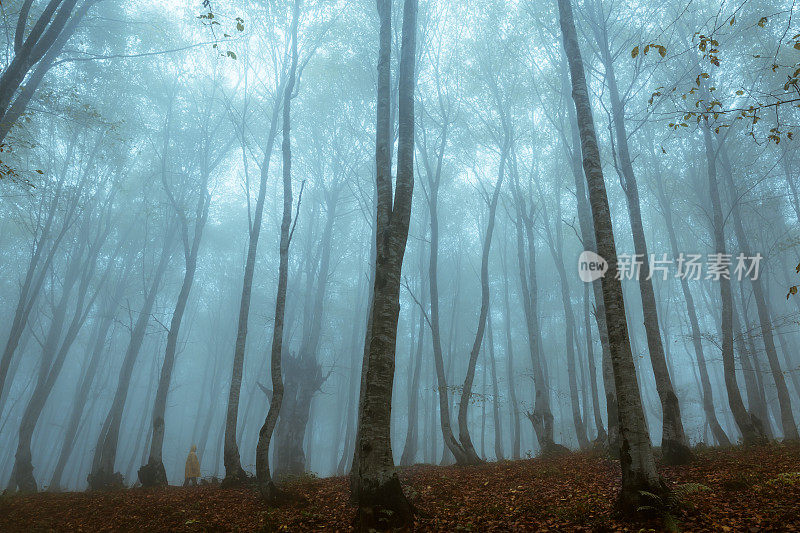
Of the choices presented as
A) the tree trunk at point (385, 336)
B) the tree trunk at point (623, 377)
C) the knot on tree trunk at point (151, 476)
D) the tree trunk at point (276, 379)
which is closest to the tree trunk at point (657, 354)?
the tree trunk at point (623, 377)

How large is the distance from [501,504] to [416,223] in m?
24.4

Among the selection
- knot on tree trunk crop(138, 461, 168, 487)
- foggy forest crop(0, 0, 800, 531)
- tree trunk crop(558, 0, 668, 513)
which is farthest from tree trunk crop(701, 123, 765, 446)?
knot on tree trunk crop(138, 461, 168, 487)

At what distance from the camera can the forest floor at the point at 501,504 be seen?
452cm

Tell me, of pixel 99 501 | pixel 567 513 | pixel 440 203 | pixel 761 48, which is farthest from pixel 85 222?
pixel 761 48

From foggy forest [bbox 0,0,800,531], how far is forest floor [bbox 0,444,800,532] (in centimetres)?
7

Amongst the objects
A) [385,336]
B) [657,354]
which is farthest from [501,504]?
[657,354]

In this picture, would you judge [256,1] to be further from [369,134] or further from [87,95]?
[87,95]

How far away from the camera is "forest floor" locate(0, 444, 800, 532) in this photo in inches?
178

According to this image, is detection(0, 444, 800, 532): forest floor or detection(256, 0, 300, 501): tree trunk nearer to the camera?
detection(0, 444, 800, 532): forest floor

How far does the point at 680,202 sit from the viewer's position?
23547 mm

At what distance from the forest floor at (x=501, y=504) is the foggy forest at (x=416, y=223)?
0.07 metres

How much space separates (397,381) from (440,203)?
2191 cm

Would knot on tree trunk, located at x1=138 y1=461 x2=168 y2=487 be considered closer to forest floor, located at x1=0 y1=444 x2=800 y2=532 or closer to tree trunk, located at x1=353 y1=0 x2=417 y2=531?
forest floor, located at x1=0 y1=444 x2=800 y2=532

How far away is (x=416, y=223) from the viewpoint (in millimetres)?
29250
